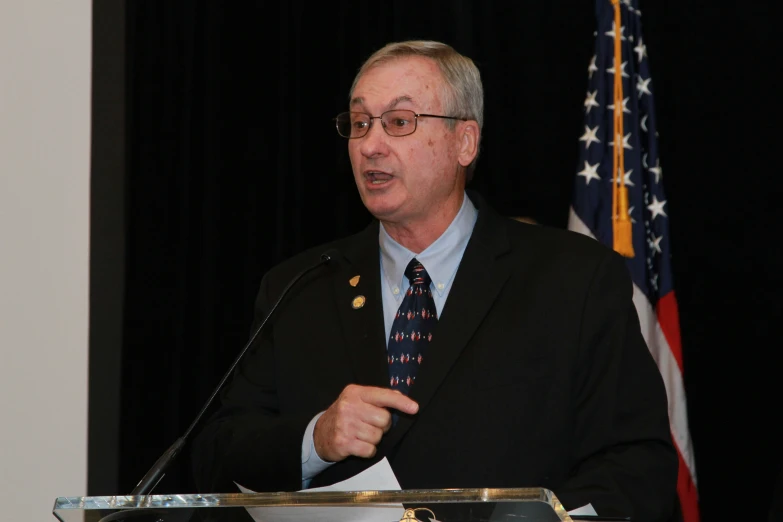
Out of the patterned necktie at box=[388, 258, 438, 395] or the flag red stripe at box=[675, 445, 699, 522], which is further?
the flag red stripe at box=[675, 445, 699, 522]

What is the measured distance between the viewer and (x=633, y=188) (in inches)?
160

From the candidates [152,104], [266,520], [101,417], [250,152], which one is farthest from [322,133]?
[266,520]

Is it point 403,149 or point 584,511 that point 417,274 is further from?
point 584,511

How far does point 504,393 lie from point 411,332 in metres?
0.28

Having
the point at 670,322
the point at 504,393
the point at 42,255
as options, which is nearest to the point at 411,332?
the point at 504,393

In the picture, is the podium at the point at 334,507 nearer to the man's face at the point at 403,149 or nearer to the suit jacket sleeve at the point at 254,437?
the suit jacket sleeve at the point at 254,437

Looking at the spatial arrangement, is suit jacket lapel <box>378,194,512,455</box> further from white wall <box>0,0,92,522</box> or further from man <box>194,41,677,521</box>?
white wall <box>0,0,92,522</box>

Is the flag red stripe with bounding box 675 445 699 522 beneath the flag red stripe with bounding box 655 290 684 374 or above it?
beneath

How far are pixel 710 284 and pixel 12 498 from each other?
9.59ft

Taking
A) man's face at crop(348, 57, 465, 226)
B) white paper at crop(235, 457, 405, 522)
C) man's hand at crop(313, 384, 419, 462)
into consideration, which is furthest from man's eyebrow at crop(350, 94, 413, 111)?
white paper at crop(235, 457, 405, 522)

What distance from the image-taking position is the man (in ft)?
7.04

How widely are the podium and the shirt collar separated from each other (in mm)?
1019

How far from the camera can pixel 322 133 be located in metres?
4.22

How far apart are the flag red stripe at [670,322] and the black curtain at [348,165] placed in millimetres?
390
